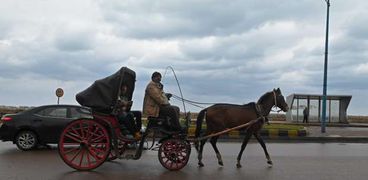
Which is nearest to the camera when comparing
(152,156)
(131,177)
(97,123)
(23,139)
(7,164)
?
(131,177)

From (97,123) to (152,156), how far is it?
135 inches

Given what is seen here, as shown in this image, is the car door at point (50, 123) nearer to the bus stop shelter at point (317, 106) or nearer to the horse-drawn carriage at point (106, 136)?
the horse-drawn carriage at point (106, 136)

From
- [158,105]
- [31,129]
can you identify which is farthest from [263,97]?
[31,129]

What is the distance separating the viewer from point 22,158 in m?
12.0

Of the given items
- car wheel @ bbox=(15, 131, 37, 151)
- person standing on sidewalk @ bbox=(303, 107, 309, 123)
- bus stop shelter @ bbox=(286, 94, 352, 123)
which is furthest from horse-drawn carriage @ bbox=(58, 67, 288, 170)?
bus stop shelter @ bbox=(286, 94, 352, 123)

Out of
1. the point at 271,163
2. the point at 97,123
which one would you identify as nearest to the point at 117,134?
the point at 97,123

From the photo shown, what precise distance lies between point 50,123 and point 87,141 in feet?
14.9

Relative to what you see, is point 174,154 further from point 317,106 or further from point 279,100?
point 317,106

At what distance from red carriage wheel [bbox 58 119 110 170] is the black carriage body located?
0.45 meters

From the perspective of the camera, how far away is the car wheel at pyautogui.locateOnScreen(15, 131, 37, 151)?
46.2 feet

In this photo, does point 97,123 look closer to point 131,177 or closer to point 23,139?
point 131,177

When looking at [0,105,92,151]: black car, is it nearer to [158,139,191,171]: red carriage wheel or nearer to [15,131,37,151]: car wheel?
[15,131,37,151]: car wheel

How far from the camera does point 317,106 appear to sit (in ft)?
127

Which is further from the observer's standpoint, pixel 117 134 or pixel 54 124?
pixel 54 124
